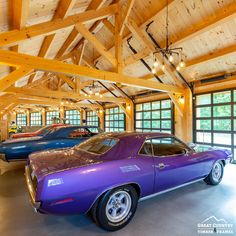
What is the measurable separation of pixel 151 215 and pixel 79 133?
4.07 m

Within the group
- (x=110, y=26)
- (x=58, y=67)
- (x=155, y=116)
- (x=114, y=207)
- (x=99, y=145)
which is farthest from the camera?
(x=155, y=116)

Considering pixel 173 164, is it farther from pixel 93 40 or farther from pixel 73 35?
pixel 73 35

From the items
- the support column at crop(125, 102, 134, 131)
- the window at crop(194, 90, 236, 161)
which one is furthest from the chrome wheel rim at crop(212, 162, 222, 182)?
the support column at crop(125, 102, 134, 131)

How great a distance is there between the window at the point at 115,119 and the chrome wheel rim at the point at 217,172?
27.8 feet

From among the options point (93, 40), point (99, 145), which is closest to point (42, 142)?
point (99, 145)

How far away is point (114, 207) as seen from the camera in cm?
233

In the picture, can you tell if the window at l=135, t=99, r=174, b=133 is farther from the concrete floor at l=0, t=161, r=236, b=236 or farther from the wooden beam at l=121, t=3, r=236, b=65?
the concrete floor at l=0, t=161, r=236, b=236

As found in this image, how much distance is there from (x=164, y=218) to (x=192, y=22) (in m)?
5.19

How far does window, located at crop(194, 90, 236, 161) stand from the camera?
6273 mm

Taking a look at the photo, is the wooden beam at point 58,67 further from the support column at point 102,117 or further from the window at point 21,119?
the window at point 21,119

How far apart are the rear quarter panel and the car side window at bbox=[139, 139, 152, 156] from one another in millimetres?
269

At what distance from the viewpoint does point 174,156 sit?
116 inches

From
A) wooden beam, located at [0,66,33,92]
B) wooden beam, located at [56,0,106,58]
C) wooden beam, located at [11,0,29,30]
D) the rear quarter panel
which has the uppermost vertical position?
wooden beam, located at [56,0,106,58]

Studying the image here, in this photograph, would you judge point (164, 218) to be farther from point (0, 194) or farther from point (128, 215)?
point (0, 194)
